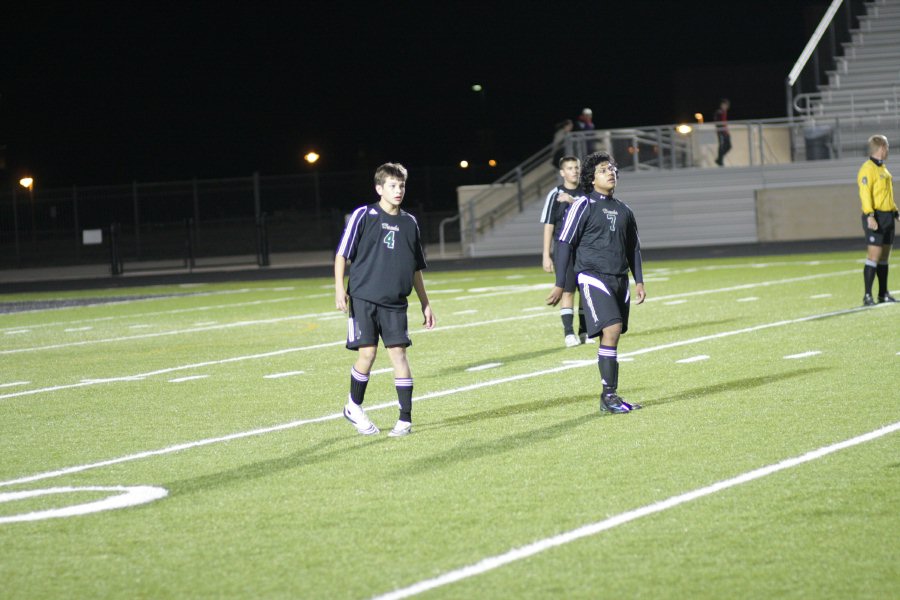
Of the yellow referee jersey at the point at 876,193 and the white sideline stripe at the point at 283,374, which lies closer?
the white sideline stripe at the point at 283,374

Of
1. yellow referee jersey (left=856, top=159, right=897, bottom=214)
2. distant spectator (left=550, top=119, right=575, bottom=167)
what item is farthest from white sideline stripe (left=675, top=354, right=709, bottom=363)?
distant spectator (left=550, top=119, right=575, bottom=167)

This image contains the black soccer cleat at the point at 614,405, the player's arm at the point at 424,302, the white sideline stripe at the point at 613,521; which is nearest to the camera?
the white sideline stripe at the point at 613,521

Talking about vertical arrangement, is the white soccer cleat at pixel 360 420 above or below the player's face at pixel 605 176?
below

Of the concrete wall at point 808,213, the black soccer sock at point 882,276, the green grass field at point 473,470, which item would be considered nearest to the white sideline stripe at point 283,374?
the green grass field at point 473,470

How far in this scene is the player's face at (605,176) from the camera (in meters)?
9.62

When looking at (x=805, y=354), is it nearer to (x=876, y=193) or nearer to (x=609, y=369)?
(x=609, y=369)

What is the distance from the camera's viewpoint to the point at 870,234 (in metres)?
15.7

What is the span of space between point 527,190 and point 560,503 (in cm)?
2962

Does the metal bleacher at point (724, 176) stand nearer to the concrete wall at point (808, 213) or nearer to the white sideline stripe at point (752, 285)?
the concrete wall at point (808, 213)

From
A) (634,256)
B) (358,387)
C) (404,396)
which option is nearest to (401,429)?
(404,396)

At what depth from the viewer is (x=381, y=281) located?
8766 millimetres

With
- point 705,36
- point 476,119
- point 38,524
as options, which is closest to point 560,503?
point 38,524

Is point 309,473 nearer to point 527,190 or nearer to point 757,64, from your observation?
point 527,190

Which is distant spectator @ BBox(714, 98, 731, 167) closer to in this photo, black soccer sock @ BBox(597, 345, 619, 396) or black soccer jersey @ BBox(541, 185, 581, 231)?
black soccer jersey @ BBox(541, 185, 581, 231)
